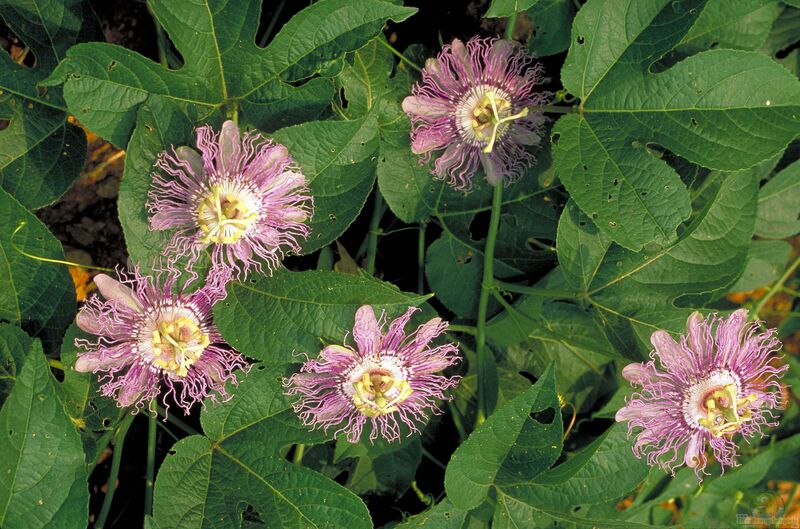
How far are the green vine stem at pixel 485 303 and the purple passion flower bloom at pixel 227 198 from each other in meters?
0.45

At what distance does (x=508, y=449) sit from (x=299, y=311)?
1.62ft

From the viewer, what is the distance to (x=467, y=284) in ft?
5.85

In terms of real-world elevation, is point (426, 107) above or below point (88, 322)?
above

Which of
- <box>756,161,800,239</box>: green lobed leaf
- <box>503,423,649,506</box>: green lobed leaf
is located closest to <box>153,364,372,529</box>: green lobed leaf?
<box>503,423,649,506</box>: green lobed leaf

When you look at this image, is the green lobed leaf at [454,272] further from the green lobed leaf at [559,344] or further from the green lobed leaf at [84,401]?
the green lobed leaf at [84,401]

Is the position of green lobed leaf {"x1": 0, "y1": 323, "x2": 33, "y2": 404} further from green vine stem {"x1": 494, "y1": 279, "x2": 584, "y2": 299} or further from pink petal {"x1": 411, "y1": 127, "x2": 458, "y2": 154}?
green vine stem {"x1": 494, "y1": 279, "x2": 584, "y2": 299}

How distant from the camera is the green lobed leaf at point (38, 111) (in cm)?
151

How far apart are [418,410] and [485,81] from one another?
28.2 inches

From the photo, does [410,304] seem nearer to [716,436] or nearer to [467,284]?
[467,284]

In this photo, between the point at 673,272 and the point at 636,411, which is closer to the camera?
the point at 636,411

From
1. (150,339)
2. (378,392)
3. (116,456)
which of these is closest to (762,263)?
(378,392)

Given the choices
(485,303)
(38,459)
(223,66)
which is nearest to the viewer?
(38,459)

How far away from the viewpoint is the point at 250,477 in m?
1.51

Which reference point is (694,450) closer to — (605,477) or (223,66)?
(605,477)
